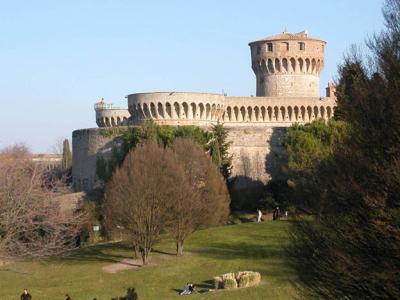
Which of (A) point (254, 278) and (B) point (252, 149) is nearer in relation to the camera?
(A) point (254, 278)

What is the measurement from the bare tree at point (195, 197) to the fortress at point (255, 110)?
11.4 m

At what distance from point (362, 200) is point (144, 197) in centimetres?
2332

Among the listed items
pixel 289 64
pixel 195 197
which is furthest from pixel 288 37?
pixel 195 197

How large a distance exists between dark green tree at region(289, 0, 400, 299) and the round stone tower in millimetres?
55986

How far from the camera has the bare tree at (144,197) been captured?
35.2 m

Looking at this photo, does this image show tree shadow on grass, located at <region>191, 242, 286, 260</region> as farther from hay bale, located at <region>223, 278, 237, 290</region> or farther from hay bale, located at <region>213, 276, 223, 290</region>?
hay bale, located at <region>223, 278, 237, 290</region>

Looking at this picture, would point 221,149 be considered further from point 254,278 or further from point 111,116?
point 254,278

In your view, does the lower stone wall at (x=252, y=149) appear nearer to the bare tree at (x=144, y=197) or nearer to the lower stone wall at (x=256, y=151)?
the lower stone wall at (x=256, y=151)

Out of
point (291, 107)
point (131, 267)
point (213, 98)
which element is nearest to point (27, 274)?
point (131, 267)

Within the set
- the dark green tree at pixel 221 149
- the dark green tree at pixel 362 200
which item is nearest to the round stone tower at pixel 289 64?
the dark green tree at pixel 221 149

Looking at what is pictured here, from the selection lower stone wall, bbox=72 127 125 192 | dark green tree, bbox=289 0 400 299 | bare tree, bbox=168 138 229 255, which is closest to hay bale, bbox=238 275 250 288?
bare tree, bbox=168 138 229 255

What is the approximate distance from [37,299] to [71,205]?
22801mm

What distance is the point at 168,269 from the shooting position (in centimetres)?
3306

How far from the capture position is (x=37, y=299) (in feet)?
90.5
